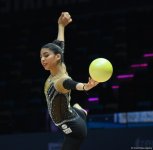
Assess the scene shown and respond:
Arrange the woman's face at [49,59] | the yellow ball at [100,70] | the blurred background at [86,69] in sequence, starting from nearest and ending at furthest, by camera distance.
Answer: the yellow ball at [100,70] → the woman's face at [49,59] → the blurred background at [86,69]

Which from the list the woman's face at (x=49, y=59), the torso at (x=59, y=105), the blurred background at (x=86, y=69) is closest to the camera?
the torso at (x=59, y=105)

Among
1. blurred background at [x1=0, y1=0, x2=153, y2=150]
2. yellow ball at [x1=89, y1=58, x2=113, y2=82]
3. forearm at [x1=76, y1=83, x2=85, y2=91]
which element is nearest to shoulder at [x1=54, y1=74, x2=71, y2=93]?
forearm at [x1=76, y1=83, x2=85, y2=91]

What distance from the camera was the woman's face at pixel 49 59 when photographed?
→ 511 cm

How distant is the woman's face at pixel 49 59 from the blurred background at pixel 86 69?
350 cm


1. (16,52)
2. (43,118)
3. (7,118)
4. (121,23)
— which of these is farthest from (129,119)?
(16,52)

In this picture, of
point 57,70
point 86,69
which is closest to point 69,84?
point 57,70

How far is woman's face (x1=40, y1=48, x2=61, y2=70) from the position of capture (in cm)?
511

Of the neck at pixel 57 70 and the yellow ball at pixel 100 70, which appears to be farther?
the neck at pixel 57 70

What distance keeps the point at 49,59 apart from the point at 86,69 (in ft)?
19.9

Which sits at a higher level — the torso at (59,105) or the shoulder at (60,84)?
the shoulder at (60,84)

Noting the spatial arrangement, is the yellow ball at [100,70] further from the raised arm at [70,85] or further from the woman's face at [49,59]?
the woman's face at [49,59]

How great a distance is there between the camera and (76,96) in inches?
395

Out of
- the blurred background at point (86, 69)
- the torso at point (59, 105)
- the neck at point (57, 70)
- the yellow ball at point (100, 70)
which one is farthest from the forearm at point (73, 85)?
the blurred background at point (86, 69)

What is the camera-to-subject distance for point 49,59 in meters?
5.11
